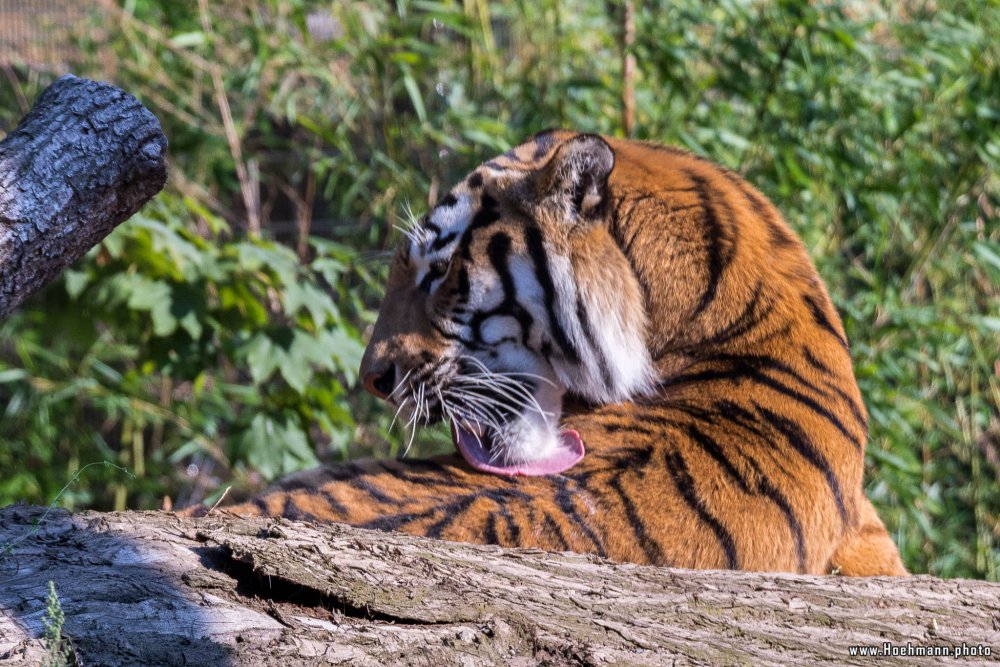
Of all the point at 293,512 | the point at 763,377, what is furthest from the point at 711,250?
the point at 293,512

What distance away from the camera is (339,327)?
3.13 meters

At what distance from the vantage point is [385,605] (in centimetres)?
125

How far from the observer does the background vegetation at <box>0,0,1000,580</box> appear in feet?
9.94

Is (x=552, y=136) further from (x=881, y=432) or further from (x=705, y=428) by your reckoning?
(x=881, y=432)

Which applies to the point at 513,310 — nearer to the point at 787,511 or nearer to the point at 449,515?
the point at 449,515

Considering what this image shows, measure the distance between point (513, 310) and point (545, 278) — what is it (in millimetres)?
91

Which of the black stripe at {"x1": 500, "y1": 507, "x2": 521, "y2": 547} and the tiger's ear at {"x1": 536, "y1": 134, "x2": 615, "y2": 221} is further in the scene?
the tiger's ear at {"x1": 536, "y1": 134, "x2": 615, "y2": 221}

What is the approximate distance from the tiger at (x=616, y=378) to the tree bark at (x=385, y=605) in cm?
12

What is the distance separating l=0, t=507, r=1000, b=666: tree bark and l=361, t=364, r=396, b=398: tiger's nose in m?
0.60

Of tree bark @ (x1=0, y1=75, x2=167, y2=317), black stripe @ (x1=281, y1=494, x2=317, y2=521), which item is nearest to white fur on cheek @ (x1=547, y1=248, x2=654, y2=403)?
black stripe @ (x1=281, y1=494, x2=317, y2=521)

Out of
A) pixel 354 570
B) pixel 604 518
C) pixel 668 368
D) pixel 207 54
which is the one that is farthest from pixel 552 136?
pixel 207 54

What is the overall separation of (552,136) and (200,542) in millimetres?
1273

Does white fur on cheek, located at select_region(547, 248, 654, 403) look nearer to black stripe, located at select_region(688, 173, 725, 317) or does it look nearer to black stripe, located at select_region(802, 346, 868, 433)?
black stripe, located at select_region(688, 173, 725, 317)

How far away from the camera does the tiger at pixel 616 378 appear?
5.29 ft
